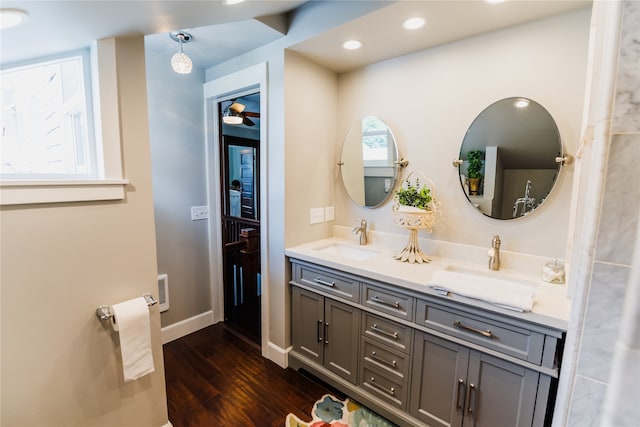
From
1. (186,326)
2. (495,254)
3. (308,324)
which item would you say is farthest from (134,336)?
(495,254)

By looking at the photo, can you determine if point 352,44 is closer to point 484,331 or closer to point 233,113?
point 233,113

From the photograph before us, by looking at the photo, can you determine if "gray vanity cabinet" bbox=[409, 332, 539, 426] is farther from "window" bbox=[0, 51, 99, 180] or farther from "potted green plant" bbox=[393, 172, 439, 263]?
"window" bbox=[0, 51, 99, 180]

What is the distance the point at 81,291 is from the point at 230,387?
4.15ft

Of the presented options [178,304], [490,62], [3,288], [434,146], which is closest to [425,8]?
[490,62]

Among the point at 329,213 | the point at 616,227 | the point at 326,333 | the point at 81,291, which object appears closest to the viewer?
the point at 616,227

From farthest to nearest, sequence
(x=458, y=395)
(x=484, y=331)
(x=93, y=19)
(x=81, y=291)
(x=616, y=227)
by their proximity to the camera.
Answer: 1. (x=458, y=395)
2. (x=484, y=331)
3. (x=81, y=291)
4. (x=93, y=19)
5. (x=616, y=227)

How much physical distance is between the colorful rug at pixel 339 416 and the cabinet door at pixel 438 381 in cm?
28

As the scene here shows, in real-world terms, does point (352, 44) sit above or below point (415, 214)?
above

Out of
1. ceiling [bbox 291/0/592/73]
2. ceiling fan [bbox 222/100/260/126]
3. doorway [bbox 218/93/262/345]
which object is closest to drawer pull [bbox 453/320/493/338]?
ceiling [bbox 291/0/592/73]

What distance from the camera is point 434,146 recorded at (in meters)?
2.00

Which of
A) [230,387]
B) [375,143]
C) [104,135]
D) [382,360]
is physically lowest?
[230,387]

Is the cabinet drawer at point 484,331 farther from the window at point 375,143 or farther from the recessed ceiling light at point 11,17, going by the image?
the recessed ceiling light at point 11,17

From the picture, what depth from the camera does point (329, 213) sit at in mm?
2518

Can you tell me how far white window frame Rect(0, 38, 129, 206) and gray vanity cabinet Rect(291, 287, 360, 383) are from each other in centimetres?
137
